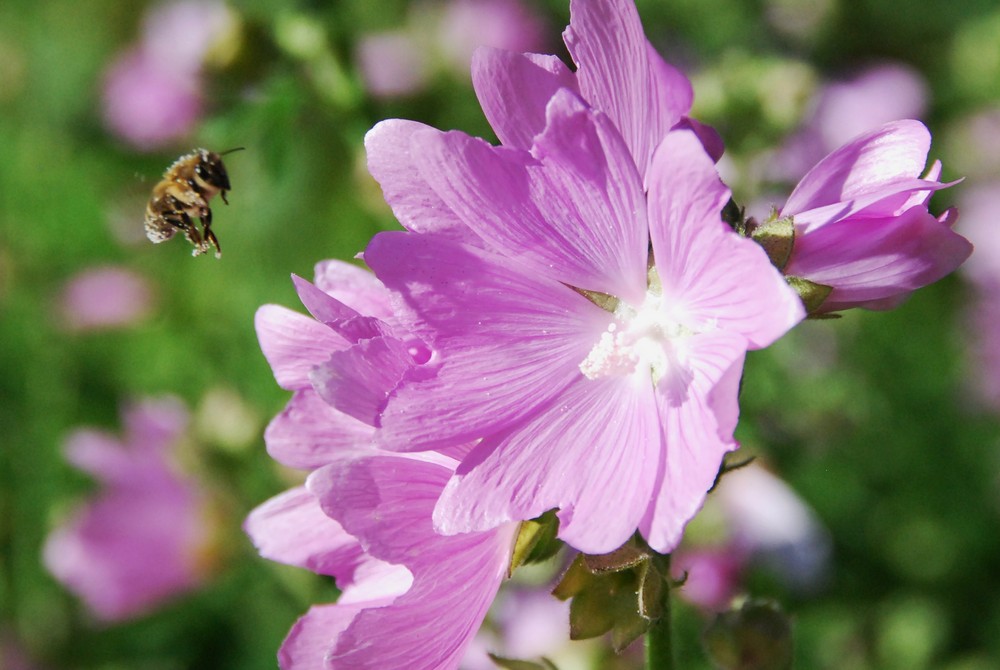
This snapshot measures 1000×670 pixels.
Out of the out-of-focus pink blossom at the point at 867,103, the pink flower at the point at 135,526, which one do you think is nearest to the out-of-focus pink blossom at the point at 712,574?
the pink flower at the point at 135,526

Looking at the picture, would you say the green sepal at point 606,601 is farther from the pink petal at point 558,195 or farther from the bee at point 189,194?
the bee at point 189,194

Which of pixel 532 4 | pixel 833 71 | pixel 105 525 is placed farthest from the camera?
pixel 532 4

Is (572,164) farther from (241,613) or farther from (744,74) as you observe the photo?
(241,613)

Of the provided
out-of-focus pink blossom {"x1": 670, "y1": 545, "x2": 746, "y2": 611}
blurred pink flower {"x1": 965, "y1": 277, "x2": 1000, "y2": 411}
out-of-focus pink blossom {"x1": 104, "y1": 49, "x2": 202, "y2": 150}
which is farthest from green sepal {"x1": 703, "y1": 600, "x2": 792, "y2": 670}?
out-of-focus pink blossom {"x1": 104, "y1": 49, "x2": 202, "y2": 150}

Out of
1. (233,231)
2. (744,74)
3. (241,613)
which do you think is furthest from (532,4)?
(241,613)

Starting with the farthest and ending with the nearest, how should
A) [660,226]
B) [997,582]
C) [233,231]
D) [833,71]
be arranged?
[833,71] < [233,231] < [997,582] < [660,226]
